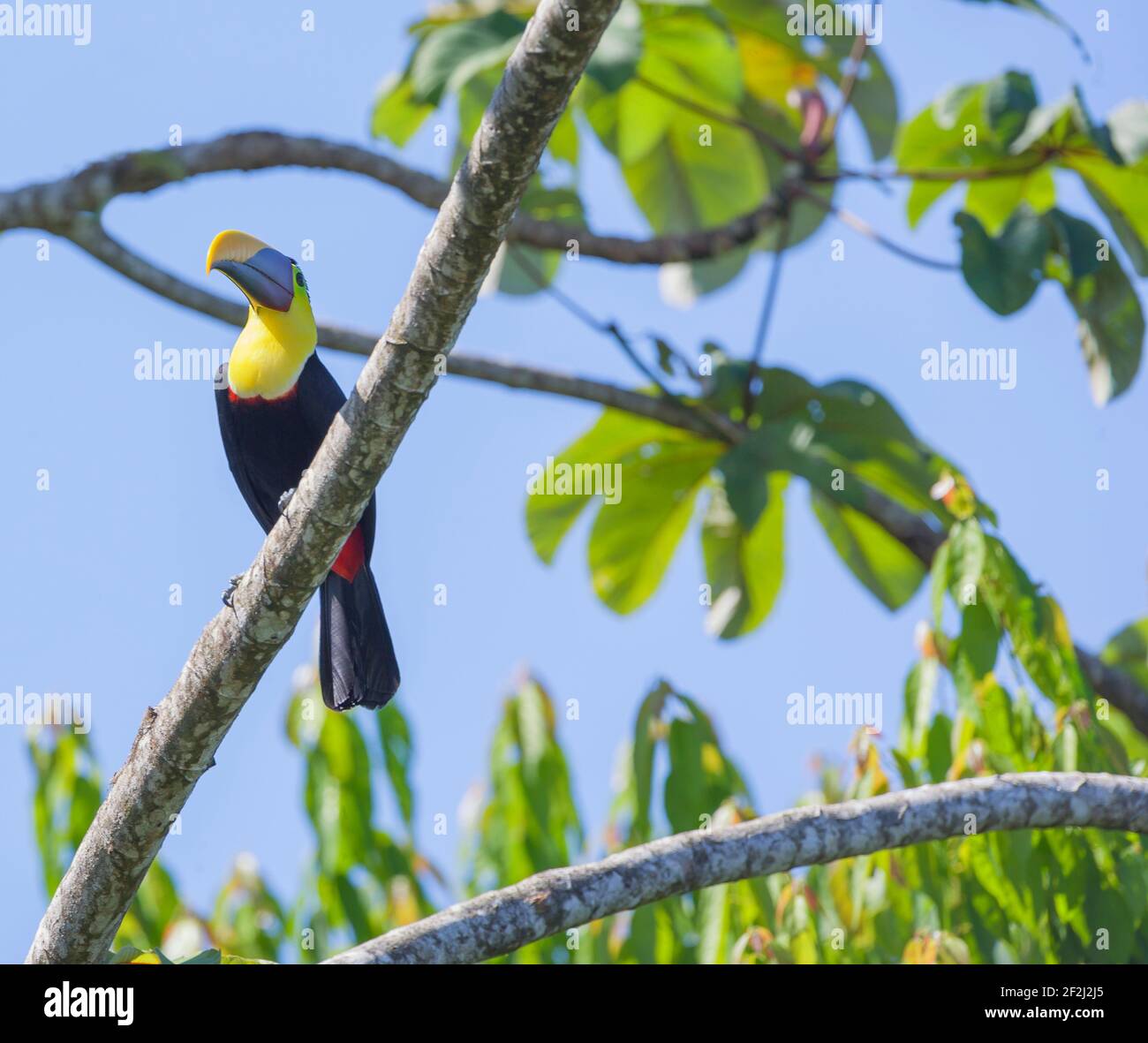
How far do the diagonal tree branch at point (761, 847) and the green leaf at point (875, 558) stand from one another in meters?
2.53

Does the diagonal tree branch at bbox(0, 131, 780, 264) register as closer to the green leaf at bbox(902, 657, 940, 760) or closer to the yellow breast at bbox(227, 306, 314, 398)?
the yellow breast at bbox(227, 306, 314, 398)

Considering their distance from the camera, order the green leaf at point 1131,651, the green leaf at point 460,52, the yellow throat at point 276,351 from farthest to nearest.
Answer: the green leaf at point 1131,651
the green leaf at point 460,52
the yellow throat at point 276,351

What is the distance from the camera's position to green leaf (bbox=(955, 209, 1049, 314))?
5023 millimetres

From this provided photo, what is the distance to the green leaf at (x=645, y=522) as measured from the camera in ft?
19.2

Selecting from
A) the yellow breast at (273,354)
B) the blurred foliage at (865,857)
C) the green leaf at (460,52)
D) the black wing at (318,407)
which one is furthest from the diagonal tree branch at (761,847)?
the green leaf at (460,52)

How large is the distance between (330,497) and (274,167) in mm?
2651

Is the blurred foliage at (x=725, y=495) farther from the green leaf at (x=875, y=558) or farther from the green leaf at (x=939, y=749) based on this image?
the green leaf at (x=939, y=749)

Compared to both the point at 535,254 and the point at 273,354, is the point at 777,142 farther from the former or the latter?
the point at 273,354

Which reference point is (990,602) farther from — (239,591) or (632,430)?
(632,430)

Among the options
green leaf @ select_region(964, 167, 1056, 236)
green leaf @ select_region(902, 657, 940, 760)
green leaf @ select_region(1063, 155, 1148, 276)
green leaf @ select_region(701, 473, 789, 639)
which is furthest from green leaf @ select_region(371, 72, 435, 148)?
green leaf @ select_region(902, 657, 940, 760)

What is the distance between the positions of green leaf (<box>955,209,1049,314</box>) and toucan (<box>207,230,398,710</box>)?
2.20 meters
